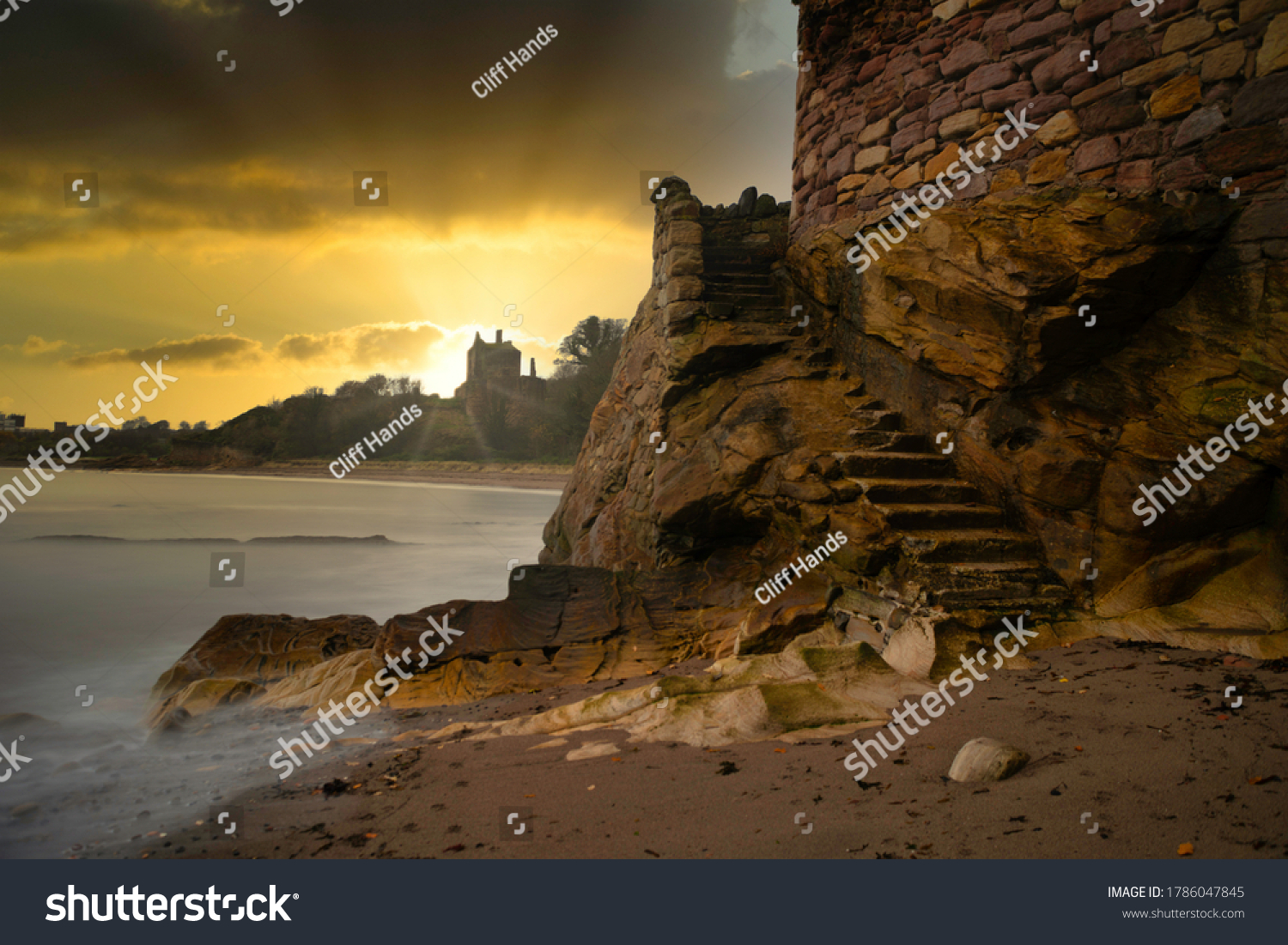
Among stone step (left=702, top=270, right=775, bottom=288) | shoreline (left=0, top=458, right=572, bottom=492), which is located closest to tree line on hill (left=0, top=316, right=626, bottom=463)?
shoreline (left=0, top=458, right=572, bottom=492)

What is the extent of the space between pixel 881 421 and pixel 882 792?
405 cm

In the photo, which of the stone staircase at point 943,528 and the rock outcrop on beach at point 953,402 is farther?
the stone staircase at point 943,528

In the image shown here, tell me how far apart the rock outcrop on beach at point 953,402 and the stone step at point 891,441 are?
28 mm

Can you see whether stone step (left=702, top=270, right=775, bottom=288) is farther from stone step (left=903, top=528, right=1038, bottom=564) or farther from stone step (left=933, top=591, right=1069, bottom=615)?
stone step (left=933, top=591, right=1069, bottom=615)

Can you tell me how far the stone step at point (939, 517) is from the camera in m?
5.16

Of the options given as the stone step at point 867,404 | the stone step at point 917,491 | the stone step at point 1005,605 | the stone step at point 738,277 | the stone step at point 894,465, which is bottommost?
the stone step at point 1005,605

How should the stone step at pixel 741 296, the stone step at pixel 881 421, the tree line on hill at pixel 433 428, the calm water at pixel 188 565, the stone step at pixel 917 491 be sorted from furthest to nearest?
the tree line on hill at pixel 433 428
the calm water at pixel 188 565
the stone step at pixel 741 296
the stone step at pixel 881 421
the stone step at pixel 917 491

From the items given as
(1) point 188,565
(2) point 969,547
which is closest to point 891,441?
(2) point 969,547

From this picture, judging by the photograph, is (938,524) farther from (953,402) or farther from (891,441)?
(953,402)

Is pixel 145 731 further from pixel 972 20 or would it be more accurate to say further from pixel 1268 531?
pixel 972 20

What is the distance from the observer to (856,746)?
3225 millimetres

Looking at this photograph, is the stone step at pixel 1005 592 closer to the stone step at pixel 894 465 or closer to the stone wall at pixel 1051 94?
the stone step at pixel 894 465

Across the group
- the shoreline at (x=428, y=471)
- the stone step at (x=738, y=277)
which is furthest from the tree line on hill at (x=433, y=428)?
the stone step at (x=738, y=277)

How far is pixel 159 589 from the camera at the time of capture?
15828 millimetres
